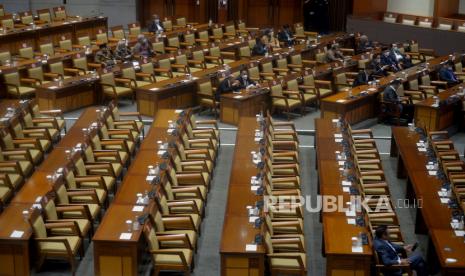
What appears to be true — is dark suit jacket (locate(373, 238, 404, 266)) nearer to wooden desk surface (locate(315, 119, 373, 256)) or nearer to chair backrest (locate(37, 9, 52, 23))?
wooden desk surface (locate(315, 119, 373, 256))

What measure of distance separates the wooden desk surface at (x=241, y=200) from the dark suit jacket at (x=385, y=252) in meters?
1.39

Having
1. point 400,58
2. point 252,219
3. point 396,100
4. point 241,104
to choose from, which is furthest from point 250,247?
point 400,58

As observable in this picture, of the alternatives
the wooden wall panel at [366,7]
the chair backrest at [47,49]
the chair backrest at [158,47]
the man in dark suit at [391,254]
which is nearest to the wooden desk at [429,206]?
the man in dark suit at [391,254]

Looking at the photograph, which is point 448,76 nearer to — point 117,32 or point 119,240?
point 117,32

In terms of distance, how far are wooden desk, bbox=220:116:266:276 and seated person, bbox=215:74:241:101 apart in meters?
3.74

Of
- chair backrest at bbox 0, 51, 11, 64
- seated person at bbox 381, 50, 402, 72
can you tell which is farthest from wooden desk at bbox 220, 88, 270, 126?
chair backrest at bbox 0, 51, 11, 64

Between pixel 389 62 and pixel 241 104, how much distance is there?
5078 mm

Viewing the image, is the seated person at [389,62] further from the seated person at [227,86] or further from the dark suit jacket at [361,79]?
the seated person at [227,86]

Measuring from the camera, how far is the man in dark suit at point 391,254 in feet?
33.5

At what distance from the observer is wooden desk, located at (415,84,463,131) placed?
647 inches

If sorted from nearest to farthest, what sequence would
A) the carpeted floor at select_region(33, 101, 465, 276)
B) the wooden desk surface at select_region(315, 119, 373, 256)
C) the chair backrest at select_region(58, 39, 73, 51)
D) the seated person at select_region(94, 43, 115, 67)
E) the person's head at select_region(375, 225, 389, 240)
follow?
1. the wooden desk surface at select_region(315, 119, 373, 256)
2. the person's head at select_region(375, 225, 389, 240)
3. the carpeted floor at select_region(33, 101, 465, 276)
4. the seated person at select_region(94, 43, 115, 67)
5. the chair backrest at select_region(58, 39, 73, 51)

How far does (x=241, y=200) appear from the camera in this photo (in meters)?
11.5

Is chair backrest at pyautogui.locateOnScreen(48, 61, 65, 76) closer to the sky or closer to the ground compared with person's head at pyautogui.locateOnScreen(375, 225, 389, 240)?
closer to the sky

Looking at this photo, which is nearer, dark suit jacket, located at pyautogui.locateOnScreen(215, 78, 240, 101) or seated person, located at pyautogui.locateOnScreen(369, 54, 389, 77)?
dark suit jacket, located at pyautogui.locateOnScreen(215, 78, 240, 101)
